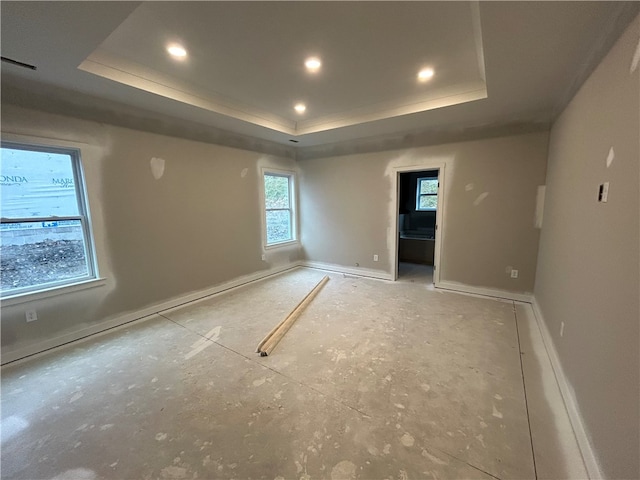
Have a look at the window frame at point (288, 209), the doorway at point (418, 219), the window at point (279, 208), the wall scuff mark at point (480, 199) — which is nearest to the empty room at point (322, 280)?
the wall scuff mark at point (480, 199)

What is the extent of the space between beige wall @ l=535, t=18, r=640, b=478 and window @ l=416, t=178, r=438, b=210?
13.5ft

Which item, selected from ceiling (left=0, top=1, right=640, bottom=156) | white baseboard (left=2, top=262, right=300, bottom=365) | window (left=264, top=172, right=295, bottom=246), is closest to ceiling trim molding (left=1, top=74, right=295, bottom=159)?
ceiling (left=0, top=1, right=640, bottom=156)

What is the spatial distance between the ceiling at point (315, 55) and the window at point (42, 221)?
0.54 metres

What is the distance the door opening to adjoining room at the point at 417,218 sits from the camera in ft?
19.6

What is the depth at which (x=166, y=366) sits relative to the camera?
226 centimetres

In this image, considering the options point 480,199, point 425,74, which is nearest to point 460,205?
point 480,199

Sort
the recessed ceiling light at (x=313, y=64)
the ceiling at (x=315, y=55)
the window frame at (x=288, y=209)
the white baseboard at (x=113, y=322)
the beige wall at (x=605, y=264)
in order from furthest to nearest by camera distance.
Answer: the window frame at (x=288, y=209), the white baseboard at (x=113, y=322), the recessed ceiling light at (x=313, y=64), the ceiling at (x=315, y=55), the beige wall at (x=605, y=264)

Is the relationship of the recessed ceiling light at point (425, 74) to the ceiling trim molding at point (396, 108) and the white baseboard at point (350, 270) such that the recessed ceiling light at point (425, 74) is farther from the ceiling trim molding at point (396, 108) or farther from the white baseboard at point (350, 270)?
the white baseboard at point (350, 270)

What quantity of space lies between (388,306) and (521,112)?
299 cm

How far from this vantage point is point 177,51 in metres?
2.17

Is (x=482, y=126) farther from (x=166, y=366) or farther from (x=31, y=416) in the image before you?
(x=31, y=416)

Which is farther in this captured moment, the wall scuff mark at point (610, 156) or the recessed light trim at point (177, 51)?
the recessed light trim at point (177, 51)

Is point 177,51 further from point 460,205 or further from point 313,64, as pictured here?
point 460,205

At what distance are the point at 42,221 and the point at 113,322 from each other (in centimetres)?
127
